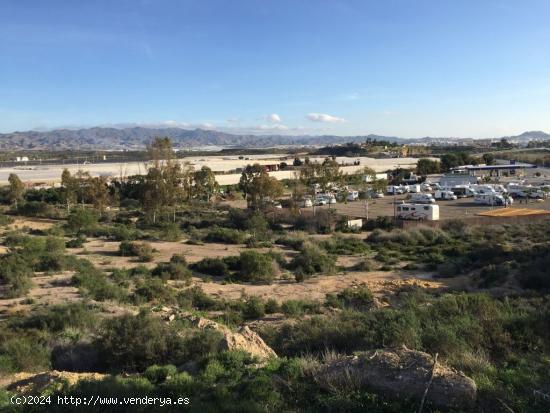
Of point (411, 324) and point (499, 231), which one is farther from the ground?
point (411, 324)

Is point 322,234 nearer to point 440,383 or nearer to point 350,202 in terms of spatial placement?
point 350,202

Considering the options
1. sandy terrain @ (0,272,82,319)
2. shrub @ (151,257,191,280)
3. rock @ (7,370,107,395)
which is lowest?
shrub @ (151,257,191,280)

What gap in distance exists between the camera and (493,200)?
164ft

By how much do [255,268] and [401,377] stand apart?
14785 mm

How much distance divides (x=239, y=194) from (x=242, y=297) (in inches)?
1816

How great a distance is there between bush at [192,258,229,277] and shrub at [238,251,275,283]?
759mm

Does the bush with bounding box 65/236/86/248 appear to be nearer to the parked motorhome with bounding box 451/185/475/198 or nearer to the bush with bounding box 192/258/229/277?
the bush with bounding box 192/258/229/277

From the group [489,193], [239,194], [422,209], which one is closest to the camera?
[422,209]

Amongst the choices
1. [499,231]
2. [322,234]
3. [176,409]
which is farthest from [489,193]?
[176,409]

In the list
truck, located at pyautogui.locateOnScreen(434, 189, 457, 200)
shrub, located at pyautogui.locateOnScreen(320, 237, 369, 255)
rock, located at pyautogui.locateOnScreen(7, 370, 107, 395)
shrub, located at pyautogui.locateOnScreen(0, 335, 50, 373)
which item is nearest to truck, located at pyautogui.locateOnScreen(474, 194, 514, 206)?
truck, located at pyautogui.locateOnScreen(434, 189, 457, 200)

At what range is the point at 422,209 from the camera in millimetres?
40562

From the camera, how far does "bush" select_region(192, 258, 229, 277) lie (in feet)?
72.0

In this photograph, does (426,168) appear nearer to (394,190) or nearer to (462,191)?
(394,190)

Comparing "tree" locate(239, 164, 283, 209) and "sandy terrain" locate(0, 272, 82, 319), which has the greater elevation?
"tree" locate(239, 164, 283, 209)
